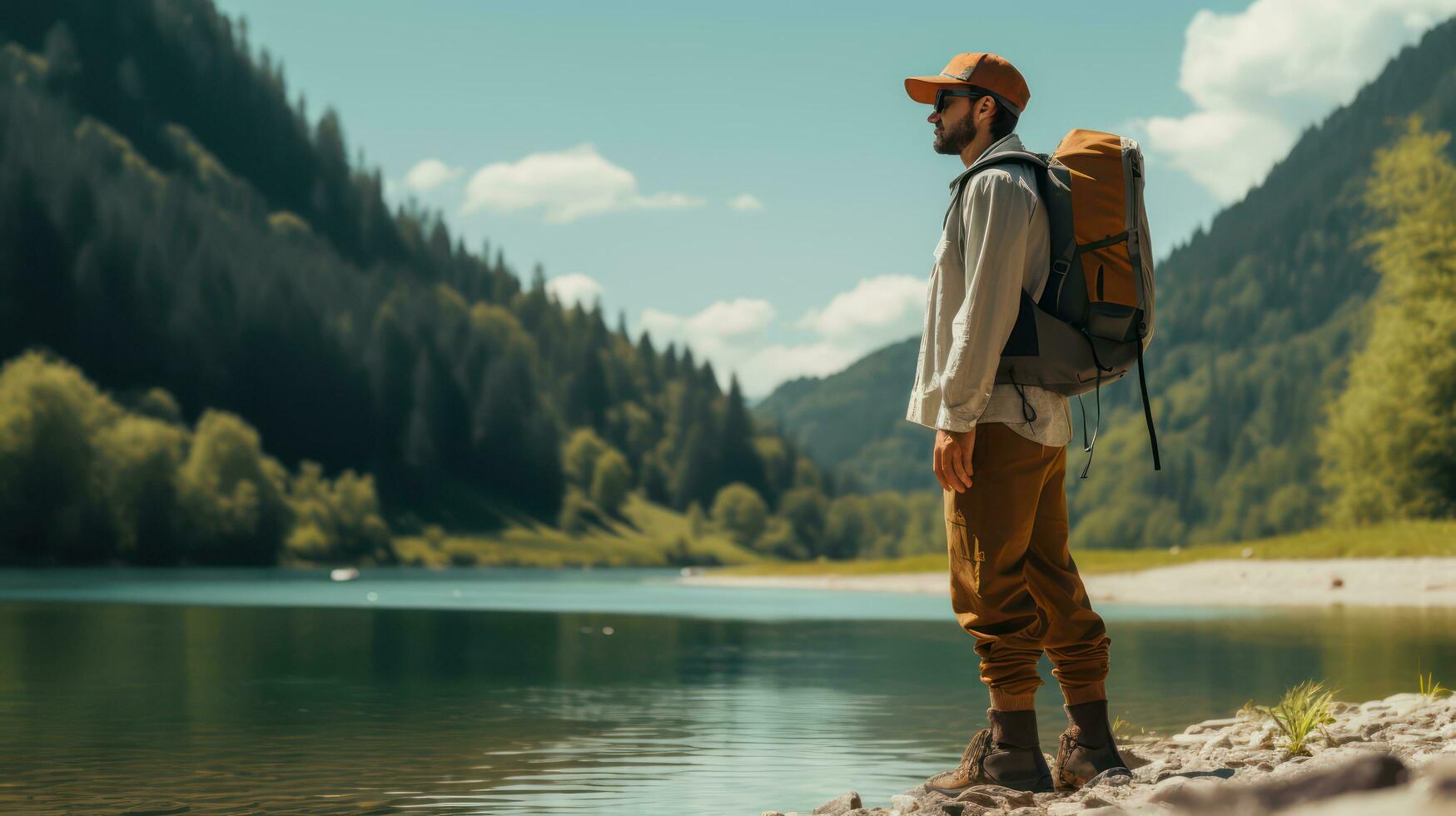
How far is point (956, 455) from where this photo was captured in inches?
262

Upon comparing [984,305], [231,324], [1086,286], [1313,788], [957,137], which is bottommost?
[1313,788]

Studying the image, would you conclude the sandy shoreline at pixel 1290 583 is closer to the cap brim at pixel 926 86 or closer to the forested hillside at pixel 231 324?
the cap brim at pixel 926 86

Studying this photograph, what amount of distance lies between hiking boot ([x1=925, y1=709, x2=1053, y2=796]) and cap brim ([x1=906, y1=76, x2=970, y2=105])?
319 cm

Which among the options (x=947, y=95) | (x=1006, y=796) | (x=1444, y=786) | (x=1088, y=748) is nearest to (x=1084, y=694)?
(x=1088, y=748)

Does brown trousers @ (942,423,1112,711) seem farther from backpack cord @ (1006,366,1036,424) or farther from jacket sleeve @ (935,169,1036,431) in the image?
jacket sleeve @ (935,169,1036,431)

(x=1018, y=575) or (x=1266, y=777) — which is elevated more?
(x=1018, y=575)

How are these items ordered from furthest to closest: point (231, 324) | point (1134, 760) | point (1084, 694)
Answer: point (231, 324) → point (1134, 760) → point (1084, 694)

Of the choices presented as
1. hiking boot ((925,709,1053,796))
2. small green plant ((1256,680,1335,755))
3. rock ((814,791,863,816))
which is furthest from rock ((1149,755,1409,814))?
small green plant ((1256,680,1335,755))

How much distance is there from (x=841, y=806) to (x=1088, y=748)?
1.35 metres

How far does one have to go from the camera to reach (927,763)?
1080cm

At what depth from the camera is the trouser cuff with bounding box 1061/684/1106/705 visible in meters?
7.30

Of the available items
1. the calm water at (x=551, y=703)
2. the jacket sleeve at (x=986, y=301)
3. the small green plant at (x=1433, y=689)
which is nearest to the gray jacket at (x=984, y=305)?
the jacket sleeve at (x=986, y=301)

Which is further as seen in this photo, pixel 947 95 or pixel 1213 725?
pixel 1213 725

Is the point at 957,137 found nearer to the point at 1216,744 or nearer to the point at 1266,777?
the point at 1266,777
